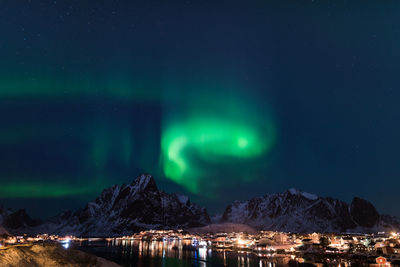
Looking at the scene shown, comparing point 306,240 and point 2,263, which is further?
point 306,240

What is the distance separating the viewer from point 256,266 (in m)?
104

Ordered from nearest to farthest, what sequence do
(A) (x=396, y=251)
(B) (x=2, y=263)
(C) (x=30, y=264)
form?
(B) (x=2, y=263) → (C) (x=30, y=264) → (A) (x=396, y=251)

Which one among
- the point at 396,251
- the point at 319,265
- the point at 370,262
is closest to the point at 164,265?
the point at 319,265

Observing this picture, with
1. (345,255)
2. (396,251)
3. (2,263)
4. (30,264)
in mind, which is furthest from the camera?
(345,255)

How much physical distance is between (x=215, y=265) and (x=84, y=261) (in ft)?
190

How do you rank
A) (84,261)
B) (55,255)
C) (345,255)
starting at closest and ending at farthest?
1. (55,255)
2. (84,261)
3. (345,255)

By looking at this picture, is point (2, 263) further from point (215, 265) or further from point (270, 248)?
point (270, 248)

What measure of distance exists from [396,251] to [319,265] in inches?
1622

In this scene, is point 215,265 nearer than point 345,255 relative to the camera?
Yes

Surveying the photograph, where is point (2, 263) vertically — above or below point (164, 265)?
above

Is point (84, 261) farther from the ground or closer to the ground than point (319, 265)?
farther from the ground

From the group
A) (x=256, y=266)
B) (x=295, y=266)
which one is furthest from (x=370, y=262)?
(x=256, y=266)

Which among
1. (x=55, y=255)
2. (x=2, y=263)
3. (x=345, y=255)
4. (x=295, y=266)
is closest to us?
(x=2, y=263)

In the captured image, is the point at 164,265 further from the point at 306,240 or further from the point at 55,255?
the point at 306,240
